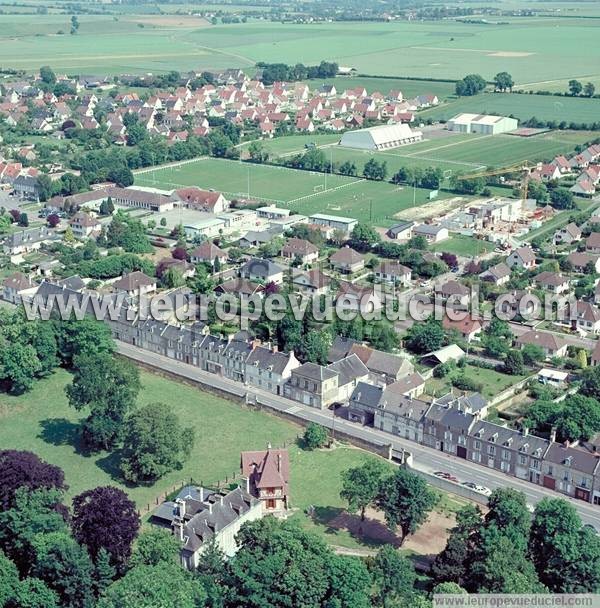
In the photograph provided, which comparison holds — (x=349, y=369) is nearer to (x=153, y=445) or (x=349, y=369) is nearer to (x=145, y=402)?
(x=145, y=402)

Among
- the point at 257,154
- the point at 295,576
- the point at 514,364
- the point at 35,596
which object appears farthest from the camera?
the point at 257,154

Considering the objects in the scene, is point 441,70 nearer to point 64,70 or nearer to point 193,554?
point 64,70

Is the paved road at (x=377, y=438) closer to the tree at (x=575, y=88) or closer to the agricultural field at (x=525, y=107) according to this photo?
the agricultural field at (x=525, y=107)

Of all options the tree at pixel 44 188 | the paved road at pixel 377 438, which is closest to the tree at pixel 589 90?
the tree at pixel 44 188

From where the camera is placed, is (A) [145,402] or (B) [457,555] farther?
(A) [145,402]

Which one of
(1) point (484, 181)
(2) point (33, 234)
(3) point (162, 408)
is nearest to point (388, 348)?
(3) point (162, 408)

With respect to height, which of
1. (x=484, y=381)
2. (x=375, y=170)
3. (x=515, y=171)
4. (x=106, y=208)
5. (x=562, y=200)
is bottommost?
(x=484, y=381)

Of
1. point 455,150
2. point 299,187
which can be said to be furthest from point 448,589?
point 455,150
